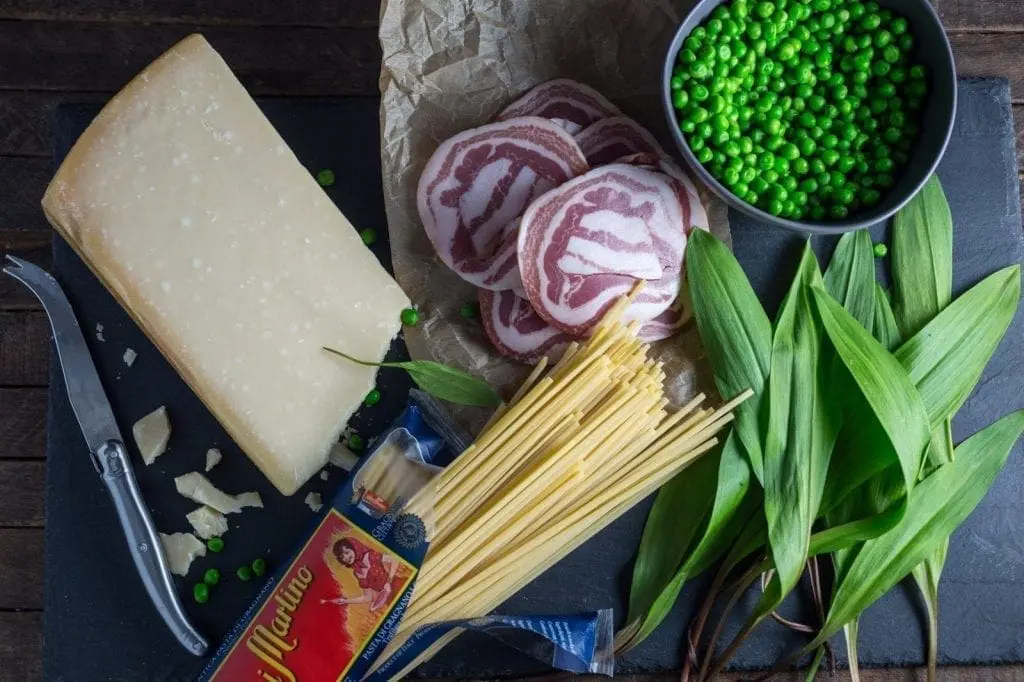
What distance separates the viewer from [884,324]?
5.49ft

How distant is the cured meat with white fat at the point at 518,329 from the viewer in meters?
1.67

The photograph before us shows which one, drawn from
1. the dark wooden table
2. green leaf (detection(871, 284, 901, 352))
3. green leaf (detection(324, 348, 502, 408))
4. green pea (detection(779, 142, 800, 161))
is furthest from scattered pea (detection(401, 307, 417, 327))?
green leaf (detection(871, 284, 901, 352))

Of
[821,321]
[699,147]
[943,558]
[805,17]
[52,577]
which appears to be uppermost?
[805,17]

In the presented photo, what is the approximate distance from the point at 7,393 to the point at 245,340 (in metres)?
0.65

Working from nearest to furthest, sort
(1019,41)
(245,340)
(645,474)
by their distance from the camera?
(645,474), (245,340), (1019,41)

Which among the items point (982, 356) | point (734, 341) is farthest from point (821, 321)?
point (982, 356)

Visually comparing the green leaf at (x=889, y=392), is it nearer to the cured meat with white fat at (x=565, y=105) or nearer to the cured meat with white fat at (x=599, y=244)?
the cured meat with white fat at (x=599, y=244)

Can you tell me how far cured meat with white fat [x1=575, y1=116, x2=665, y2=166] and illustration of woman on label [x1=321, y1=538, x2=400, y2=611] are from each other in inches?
33.1

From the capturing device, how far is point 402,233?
1.73 m

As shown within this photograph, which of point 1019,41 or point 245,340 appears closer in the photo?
point 245,340

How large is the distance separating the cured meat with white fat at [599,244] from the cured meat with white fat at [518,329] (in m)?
0.04

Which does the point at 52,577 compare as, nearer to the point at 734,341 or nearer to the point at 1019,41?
the point at 734,341

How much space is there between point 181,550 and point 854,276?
4.60 feet

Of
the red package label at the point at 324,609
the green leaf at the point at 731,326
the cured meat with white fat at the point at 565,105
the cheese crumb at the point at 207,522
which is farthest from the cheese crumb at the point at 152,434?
the green leaf at the point at 731,326
